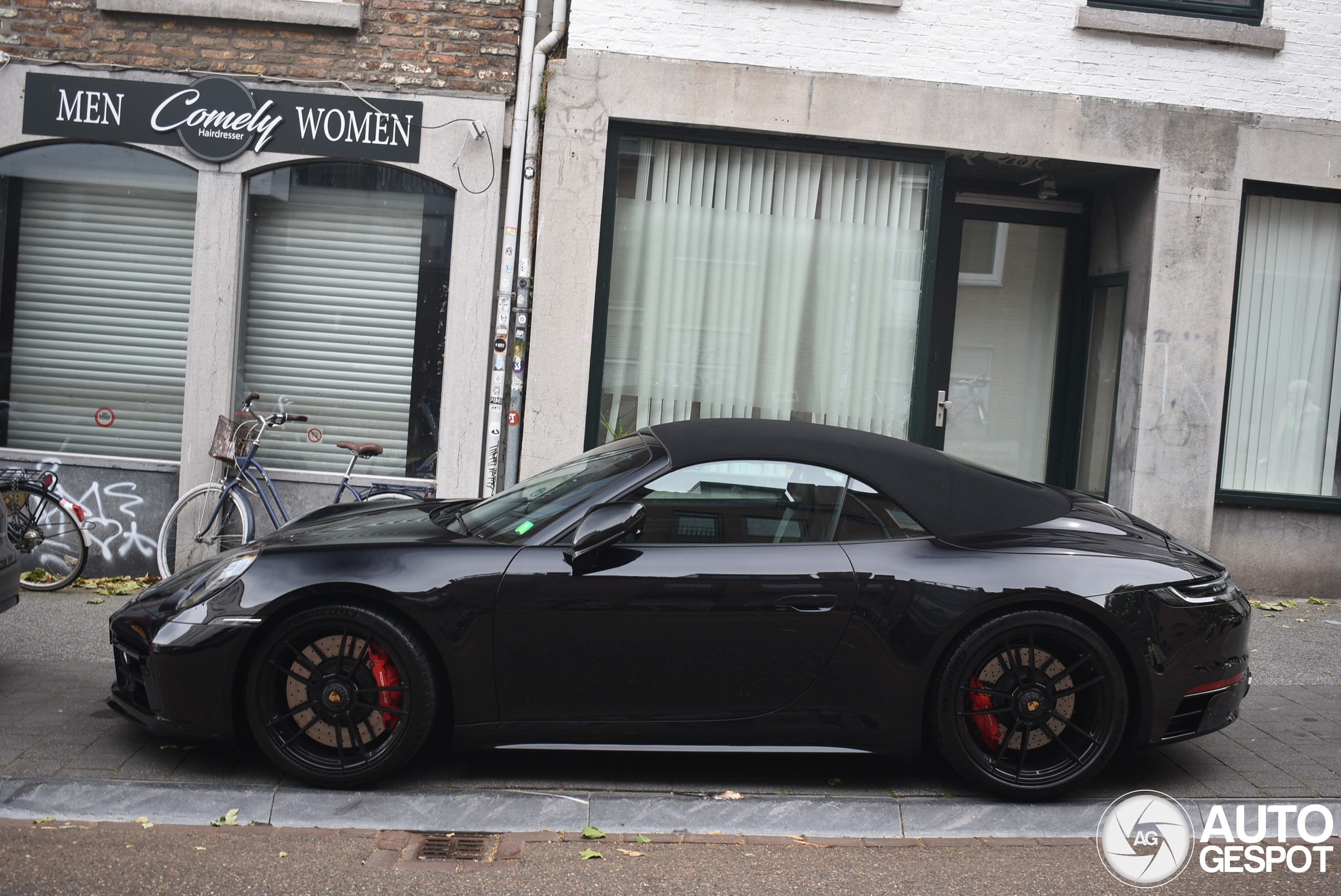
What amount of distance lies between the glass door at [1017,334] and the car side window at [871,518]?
17.2ft

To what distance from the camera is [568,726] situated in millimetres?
3986

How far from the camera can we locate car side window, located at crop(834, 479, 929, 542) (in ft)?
13.6

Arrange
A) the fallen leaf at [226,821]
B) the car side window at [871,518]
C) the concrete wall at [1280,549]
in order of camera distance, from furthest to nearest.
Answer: the concrete wall at [1280,549] → the car side window at [871,518] → the fallen leaf at [226,821]

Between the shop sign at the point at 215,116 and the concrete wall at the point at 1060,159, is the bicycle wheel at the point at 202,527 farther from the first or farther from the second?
the shop sign at the point at 215,116

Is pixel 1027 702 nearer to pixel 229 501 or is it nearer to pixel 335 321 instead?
pixel 229 501

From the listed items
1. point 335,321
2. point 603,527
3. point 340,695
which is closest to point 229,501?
point 335,321

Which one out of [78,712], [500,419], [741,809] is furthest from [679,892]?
[500,419]

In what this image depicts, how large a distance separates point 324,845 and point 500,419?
4.67m

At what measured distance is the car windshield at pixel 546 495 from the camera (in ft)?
13.8

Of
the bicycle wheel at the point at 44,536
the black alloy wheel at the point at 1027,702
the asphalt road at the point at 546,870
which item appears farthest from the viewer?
the bicycle wheel at the point at 44,536

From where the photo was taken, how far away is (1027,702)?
13.3 feet

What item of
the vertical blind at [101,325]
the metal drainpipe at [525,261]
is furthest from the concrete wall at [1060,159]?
the vertical blind at [101,325]

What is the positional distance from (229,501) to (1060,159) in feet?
21.4

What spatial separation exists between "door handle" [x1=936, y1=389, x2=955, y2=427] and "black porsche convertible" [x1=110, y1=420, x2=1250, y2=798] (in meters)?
4.89
